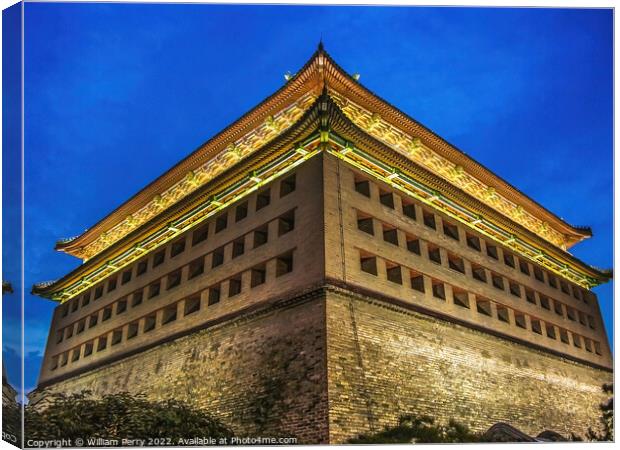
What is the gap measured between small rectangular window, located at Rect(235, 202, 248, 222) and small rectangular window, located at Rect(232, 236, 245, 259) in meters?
0.82

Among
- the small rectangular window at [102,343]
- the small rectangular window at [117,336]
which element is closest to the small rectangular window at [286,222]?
the small rectangular window at [117,336]

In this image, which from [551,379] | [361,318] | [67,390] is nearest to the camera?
[361,318]

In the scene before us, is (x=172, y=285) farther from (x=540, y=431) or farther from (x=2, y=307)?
(x=540, y=431)

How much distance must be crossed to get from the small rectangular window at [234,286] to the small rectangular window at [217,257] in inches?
44.4

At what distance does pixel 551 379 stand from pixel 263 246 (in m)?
11.1

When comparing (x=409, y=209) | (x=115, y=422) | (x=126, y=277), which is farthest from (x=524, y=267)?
(x=115, y=422)

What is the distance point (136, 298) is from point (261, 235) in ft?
22.2

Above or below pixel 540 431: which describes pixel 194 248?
above

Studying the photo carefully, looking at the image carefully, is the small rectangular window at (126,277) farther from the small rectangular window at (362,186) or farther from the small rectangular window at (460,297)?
the small rectangular window at (460,297)

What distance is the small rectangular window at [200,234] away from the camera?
1977cm

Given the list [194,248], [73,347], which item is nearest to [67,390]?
[73,347]

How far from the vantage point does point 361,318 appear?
1413 centimetres

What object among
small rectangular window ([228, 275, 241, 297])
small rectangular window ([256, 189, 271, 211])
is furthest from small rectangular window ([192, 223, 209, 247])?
small rectangular window ([228, 275, 241, 297])

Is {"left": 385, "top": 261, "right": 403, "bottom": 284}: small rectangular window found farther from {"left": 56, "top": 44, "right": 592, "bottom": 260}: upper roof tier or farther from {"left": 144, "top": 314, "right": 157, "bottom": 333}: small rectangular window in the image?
{"left": 144, "top": 314, "right": 157, "bottom": 333}: small rectangular window
